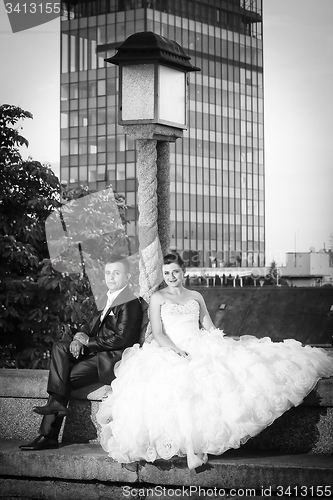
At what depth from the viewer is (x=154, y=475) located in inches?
208

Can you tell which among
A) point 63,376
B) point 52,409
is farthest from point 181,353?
point 52,409

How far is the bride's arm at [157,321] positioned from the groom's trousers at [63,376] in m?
0.55

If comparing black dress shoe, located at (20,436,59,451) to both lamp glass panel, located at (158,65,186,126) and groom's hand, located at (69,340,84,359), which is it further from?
lamp glass panel, located at (158,65,186,126)

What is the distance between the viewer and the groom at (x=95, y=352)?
566cm

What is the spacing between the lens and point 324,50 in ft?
28.7

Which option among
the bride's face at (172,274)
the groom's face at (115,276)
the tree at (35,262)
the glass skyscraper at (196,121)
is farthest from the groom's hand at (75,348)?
the glass skyscraper at (196,121)

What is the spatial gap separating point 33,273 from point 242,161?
84.3 m

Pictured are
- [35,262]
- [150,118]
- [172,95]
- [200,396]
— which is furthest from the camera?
[35,262]

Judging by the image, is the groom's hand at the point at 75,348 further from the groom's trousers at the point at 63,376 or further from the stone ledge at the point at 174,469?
the stone ledge at the point at 174,469

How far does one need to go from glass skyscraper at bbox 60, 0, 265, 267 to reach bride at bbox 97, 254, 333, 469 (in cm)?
7149

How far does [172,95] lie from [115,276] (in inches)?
69.4

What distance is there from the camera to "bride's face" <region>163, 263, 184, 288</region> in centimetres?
606

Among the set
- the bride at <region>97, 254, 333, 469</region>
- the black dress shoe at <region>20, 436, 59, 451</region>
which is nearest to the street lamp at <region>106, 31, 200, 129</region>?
the bride at <region>97, 254, 333, 469</region>

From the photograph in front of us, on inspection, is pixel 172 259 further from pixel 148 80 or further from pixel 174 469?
pixel 174 469
